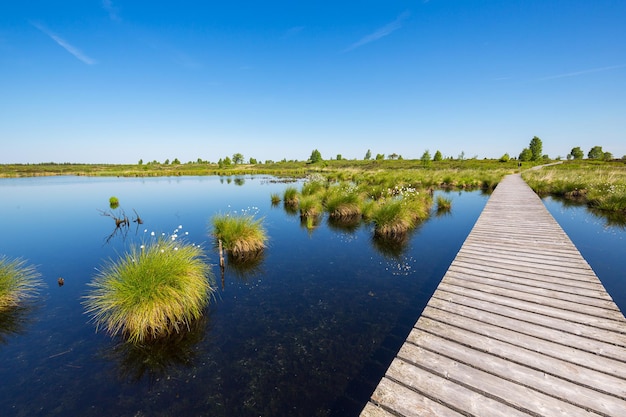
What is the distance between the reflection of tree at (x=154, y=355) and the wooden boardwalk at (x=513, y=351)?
13.6 ft

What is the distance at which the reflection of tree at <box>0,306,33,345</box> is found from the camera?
6031 mm

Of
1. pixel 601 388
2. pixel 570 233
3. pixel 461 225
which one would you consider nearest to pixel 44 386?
pixel 601 388

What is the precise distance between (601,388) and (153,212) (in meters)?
24.0

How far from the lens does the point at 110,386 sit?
4586 mm

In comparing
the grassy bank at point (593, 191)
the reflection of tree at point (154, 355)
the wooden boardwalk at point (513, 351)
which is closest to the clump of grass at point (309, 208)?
the wooden boardwalk at point (513, 351)

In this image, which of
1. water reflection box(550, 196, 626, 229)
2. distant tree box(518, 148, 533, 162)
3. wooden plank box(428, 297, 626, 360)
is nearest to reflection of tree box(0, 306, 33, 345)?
wooden plank box(428, 297, 626, 360)

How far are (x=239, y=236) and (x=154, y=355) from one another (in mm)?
6398

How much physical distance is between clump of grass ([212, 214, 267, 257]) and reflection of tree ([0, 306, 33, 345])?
6017mm

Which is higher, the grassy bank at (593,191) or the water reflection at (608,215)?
the grassy bank at (593,191)

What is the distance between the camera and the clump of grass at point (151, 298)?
18.6 feet

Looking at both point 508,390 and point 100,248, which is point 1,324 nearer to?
point 100,248

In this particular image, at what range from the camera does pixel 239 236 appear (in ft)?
37.5

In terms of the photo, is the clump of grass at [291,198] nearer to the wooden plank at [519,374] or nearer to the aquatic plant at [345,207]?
the aquatic plant at [345,207]

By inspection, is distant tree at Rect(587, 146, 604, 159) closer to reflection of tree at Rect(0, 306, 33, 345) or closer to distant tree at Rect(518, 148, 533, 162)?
distant tree at Rect(518, 148, 533, 162)
